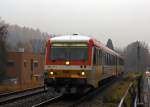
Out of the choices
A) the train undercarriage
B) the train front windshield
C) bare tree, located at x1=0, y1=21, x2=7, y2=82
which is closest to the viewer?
the train undercarriage

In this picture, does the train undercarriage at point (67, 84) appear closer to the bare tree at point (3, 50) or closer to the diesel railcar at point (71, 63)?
the diesel railcar at point (71, 63)

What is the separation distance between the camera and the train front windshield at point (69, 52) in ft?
67.7

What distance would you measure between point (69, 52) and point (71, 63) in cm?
68

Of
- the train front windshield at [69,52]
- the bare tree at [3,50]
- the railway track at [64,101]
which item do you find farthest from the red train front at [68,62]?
the bare tree at [3,50]

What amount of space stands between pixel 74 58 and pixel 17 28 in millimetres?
168931

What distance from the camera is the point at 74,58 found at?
2056 centimetres

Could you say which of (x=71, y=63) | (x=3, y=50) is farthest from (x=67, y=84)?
(x=3, y=50)

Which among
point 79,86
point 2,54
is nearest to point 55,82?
point 79,86

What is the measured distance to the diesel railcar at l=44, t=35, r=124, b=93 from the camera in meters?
20.1

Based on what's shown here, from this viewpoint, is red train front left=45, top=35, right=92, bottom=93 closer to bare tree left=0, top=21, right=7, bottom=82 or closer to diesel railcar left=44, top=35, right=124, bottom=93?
diesel railcar left=44, top=35, right=124, bottom=93

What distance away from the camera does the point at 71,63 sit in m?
20.4

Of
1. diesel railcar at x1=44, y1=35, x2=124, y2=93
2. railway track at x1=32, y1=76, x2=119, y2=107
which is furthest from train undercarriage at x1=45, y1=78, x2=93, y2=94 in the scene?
railway track at x1=32, y1=76, x2=119, y2=107

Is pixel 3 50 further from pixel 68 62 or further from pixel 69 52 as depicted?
pixel 68 62

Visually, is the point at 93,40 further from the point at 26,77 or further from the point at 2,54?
the point at 26,77
